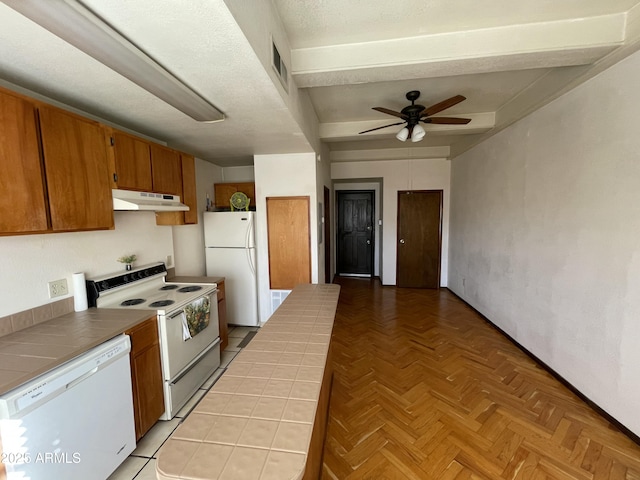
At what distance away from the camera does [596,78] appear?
6.78ft

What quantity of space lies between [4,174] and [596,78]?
393 centimetres

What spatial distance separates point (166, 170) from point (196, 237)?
1.26m

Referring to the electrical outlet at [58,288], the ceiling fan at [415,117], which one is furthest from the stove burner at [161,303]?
the ceiling fan at [415,117]

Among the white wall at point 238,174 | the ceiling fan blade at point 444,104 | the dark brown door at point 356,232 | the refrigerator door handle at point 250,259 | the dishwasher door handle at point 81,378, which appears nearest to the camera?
the dishwasher door handle at point 81,378

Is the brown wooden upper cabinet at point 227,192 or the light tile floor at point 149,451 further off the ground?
the brown wooden upper cabinet at point 227,192

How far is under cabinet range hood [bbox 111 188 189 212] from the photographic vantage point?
6.62ft

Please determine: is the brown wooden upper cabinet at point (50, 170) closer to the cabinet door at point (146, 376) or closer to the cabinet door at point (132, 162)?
the cabinet door at point (132, 162)

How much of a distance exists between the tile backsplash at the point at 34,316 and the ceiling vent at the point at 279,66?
2176 millimetres

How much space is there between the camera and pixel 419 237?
5449 millimetres

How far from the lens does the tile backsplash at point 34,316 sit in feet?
5.20

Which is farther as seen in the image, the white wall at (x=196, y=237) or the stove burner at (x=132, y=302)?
the white wall at (x=196, y=237)

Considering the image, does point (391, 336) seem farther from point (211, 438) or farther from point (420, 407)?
point (211, 438)

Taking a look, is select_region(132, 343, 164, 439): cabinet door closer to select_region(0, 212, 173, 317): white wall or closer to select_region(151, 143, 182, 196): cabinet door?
select_region(0, 212, 173, 317): white wall

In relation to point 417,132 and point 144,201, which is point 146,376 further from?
point 417,132
